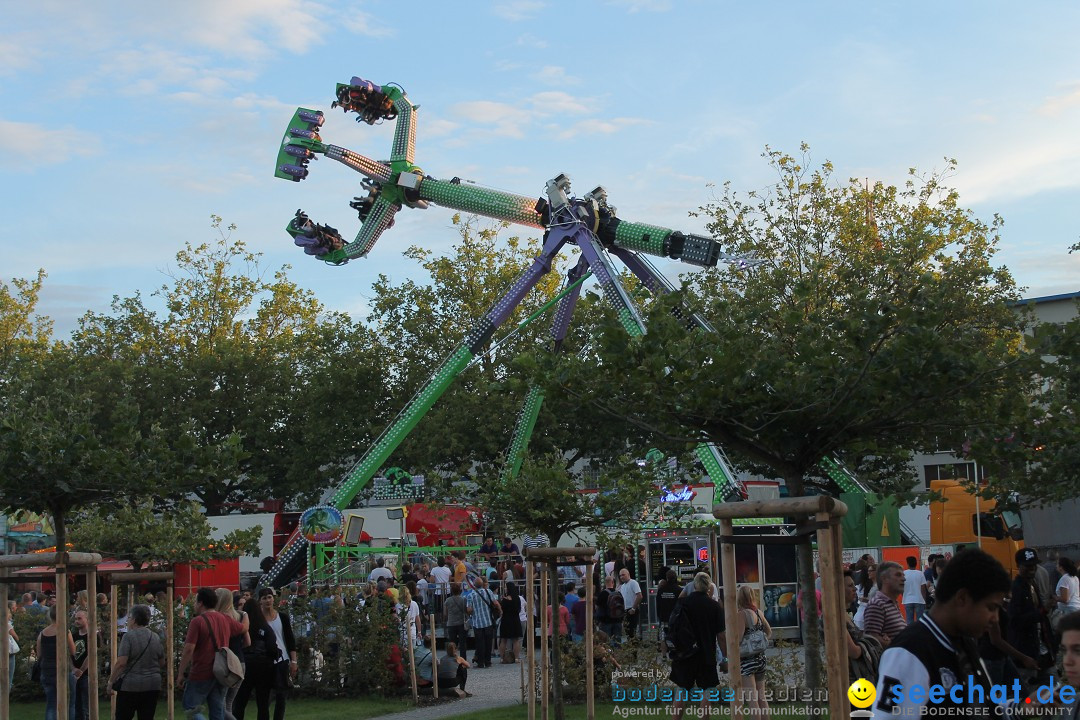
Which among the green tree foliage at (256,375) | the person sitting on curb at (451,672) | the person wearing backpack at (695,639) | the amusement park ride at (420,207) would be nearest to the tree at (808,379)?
the person wearing backpack at (695,639)

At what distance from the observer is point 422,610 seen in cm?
2258

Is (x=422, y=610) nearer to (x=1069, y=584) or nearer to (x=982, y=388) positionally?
(x=1069, y=584)

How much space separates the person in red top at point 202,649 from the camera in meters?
10.9

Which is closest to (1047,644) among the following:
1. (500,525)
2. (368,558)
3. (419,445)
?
(500,525)

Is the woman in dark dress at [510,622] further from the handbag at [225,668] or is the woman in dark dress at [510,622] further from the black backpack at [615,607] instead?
the handbag at [225,668]

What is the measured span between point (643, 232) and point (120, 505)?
18434 millimetres

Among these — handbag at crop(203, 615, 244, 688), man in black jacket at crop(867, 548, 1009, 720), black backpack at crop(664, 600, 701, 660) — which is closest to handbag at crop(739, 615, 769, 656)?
black backpack at crop(664, 600, 701, 660)

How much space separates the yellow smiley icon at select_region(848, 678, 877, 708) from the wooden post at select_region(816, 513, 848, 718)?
6 centimetres

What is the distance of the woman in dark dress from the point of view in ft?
71.7

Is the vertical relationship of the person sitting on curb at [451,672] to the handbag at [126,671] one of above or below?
below

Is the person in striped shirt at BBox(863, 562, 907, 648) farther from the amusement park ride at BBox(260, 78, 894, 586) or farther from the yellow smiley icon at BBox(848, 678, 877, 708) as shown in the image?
the amusement park ride at BBox(260, 78, 894, 586)

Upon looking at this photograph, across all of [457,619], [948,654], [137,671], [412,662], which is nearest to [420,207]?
[457,619]

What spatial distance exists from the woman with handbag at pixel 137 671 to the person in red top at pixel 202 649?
0.89 ft

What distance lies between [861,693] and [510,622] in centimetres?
1570
